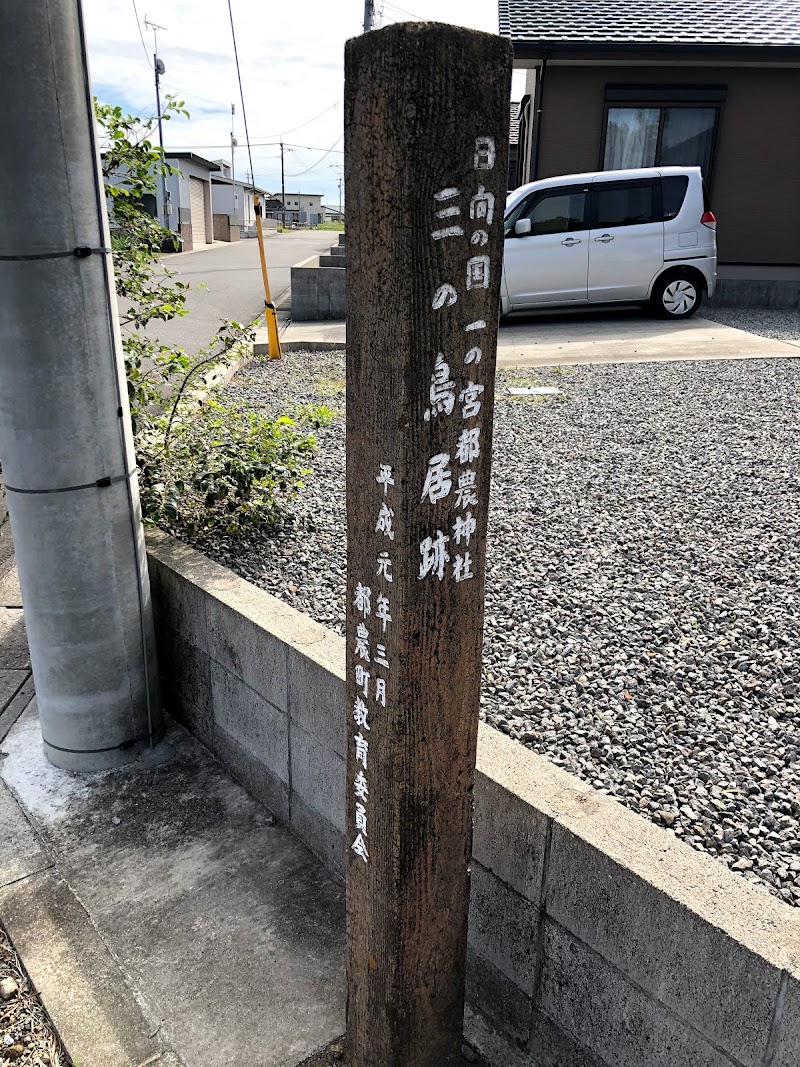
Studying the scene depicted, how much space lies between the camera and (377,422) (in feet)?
4.71

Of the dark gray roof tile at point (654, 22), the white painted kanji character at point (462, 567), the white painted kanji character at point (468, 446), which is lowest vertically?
the white painted kanji character at point (462, 567)

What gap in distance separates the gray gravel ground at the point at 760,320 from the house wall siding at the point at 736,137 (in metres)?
2.56

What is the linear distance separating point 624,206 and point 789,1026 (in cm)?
1029

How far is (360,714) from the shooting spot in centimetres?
166

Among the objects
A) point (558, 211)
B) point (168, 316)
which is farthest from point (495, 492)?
point (558, 211)

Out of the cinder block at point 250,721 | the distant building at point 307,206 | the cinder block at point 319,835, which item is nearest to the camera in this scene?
the cinder block at point 319,835

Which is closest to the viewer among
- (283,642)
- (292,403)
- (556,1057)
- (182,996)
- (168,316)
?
(556,1057)

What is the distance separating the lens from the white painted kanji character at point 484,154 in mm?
1335

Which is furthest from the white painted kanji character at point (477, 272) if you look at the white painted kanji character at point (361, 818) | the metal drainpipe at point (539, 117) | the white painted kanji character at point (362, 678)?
the metal drainpipe at point (539, 117)

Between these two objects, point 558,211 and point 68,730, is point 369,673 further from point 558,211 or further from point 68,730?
point 558,211

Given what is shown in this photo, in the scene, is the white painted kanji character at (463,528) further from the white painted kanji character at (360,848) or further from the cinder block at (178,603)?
the cinder block at (178,603)

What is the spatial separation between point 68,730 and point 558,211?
30.1 feet

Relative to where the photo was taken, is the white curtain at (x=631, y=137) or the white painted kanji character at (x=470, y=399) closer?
the white painted kanji character at (x=470, y=399)

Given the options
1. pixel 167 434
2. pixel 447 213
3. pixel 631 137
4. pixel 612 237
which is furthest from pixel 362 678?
pixel 631 137
